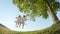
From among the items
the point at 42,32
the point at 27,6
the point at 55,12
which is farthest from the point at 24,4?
the point at 42,32

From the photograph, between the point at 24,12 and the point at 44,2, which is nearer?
the point at 44,2

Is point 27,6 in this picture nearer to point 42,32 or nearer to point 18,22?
point 18,22

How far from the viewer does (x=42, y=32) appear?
20.1 metres

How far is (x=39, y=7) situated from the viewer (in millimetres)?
25672

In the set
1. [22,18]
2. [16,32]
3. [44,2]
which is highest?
[44,2]

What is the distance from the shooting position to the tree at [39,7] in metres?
25.2

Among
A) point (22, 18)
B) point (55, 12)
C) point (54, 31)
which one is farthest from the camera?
point (55, 12)

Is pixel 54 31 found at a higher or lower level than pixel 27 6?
lower

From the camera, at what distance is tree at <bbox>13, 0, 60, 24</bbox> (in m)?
25.2

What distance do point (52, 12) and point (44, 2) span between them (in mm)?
1704

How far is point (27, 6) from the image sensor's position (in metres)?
26.9

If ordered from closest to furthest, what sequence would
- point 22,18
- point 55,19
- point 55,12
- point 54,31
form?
point 54,31, point 22,18, point 55,19, point 55,12

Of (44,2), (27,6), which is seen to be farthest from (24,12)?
(44,2)

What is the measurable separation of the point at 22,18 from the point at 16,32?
1757 millimetres
